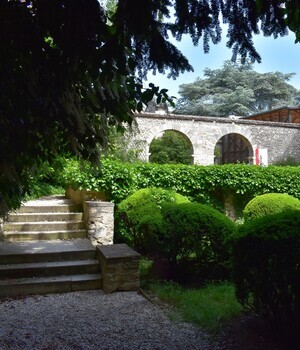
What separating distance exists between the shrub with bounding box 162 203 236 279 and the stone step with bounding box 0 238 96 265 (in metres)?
1.24

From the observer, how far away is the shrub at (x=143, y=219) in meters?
5.29

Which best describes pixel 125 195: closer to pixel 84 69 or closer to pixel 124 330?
pixel 124 330

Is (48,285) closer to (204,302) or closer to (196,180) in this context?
(204,302)

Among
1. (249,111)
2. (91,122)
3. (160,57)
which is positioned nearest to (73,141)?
(91,122)

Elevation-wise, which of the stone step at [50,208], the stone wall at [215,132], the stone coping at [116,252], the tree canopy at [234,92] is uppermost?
the tree canopy at [234,92]

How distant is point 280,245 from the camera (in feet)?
9.18

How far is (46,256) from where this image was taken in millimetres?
5273

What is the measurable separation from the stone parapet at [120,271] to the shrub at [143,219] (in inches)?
21.0

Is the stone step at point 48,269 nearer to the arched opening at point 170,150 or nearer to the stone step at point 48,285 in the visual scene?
the stone step at point 48,285

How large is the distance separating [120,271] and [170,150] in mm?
16243

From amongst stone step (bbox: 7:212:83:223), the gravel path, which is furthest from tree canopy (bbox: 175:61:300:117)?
the gravel path

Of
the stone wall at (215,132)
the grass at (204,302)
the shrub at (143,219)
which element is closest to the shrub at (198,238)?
the shrub at (143,219)

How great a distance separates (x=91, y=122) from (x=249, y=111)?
94.6 ft

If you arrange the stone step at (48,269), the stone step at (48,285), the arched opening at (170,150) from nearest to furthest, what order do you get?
the stone step at (48,285)
the stone step at (48,269)
the arched opening at (170,150)
